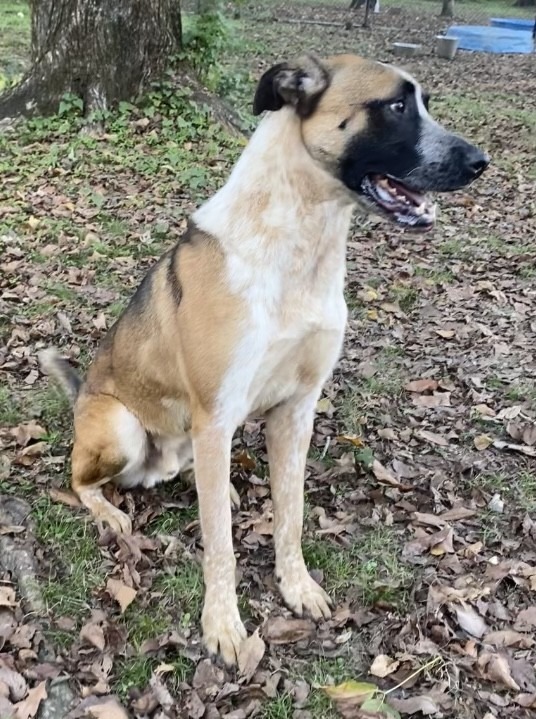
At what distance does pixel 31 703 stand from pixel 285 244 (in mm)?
1811

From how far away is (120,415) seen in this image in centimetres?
358

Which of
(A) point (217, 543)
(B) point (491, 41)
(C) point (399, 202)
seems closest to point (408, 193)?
(C) point (399, 202)

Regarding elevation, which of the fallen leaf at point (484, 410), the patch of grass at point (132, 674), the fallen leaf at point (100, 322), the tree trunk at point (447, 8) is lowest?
the tree trunk at point (447, 8)

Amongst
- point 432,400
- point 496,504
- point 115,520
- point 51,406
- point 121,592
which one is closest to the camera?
point 121,592

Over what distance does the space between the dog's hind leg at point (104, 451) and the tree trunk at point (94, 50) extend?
222 inches

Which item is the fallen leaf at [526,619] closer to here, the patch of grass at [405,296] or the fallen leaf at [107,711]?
the fallen leaf at [107,711]

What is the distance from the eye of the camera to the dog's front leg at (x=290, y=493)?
325 cm

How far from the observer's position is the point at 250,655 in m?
2.97

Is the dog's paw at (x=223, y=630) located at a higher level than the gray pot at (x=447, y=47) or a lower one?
higher

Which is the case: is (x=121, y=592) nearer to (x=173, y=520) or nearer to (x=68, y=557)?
(x=68, y=557)

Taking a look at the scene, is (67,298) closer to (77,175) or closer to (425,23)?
(77,175)

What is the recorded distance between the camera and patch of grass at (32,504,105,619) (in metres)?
3.14

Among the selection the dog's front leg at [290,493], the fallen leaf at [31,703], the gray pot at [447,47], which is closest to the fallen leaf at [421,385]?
the dog's front leg at [290,493]

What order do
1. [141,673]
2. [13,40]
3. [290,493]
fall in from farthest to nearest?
[13,40] < [290,493] < [141,673]
